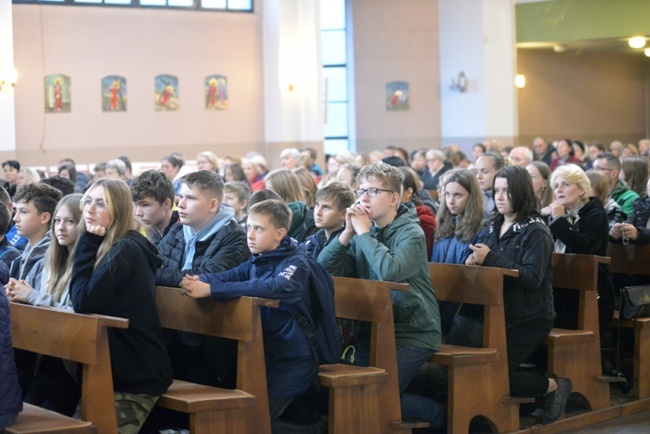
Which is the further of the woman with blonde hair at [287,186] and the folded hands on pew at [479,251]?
the woman with blonde hair at [287,186]

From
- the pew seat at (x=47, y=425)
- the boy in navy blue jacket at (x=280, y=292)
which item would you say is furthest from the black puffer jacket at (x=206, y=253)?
the pew seat at (x=47, y=425)

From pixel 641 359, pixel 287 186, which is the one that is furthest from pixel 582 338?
pixel 287 186

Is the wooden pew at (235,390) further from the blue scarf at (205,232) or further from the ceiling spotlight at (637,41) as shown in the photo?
the ceiling spotlight at (637,41)

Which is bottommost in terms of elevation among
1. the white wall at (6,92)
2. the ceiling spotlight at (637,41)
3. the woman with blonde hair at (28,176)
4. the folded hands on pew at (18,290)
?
the folded hands on pew at (18,290)

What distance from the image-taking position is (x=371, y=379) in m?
5.31

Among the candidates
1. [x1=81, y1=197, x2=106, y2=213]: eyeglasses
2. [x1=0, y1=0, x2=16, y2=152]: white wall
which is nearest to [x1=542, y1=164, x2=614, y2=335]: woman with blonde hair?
[x1=81, y1=197, x2=106, y2=213]: eyeglasses

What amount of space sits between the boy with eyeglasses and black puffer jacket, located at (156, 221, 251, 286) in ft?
1.72

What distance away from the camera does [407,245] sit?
5.54 m

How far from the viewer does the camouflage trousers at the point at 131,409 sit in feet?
15.5

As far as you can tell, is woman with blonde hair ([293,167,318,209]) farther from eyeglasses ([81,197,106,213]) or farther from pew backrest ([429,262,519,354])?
eyeglasses ([81,197,106,213])

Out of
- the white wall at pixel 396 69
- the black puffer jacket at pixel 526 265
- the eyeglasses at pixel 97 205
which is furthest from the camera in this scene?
the white wall at pixel 396 69

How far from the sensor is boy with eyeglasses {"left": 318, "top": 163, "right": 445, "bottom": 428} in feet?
18.1

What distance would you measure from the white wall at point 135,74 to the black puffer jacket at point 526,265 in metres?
13.0

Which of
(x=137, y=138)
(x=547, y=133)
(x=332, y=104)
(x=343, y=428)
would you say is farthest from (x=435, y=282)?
(x=547, y=133)
